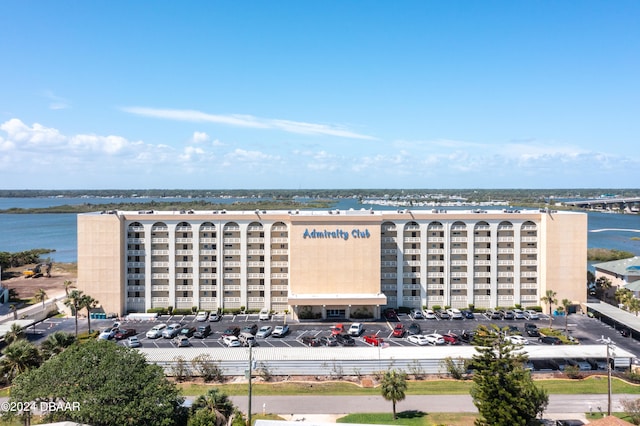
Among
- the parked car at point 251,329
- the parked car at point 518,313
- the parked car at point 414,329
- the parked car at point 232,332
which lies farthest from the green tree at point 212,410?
the parked car at point 518,313

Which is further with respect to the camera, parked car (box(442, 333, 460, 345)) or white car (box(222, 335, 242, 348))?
parked car (box(442, 333, 460, 345))

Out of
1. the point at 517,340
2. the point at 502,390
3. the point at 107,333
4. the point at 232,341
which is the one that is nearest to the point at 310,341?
the point at 232,341

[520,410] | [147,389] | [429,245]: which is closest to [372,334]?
[429,245]

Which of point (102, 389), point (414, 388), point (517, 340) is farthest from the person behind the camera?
point (517, 340)

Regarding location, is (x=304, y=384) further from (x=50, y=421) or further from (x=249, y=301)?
(x=249, y=301)

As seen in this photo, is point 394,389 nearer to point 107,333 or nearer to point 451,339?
point 451,339

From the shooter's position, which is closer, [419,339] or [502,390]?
[502,390]

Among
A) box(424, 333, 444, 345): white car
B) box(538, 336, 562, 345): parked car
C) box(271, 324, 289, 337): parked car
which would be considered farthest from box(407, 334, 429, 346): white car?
box(271, 324, 289, 337): parked car

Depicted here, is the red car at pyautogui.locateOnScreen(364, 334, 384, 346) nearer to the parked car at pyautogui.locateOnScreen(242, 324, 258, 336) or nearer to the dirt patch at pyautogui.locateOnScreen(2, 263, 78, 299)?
the parked car at pyautogui.locateOnScreen(242, 324, 258, 336)
